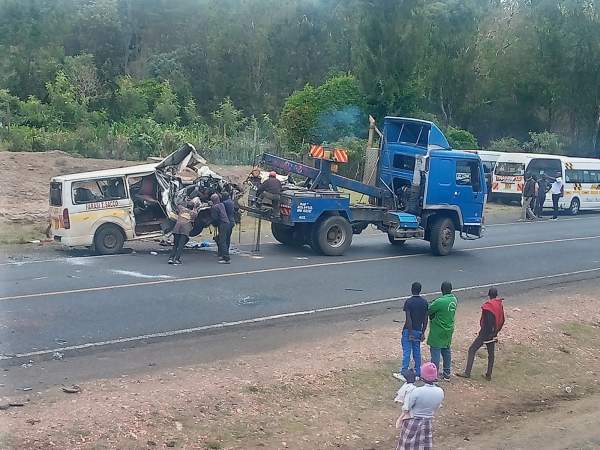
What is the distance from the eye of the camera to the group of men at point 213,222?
17406 millimetres

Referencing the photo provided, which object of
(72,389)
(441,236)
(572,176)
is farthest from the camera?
(572,176)

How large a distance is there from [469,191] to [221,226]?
6756mm

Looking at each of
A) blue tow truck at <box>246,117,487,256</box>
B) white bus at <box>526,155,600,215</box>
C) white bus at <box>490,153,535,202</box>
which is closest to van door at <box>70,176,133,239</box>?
blue tow truck at <box>246,117,487,256</box>

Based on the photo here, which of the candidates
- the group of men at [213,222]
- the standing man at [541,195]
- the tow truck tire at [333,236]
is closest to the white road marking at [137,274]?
the group of men at [213,222]

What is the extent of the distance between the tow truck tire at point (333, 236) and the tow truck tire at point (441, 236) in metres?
2.36

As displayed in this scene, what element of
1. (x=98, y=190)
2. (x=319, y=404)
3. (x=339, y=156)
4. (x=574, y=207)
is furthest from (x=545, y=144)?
(x=319, y=404)

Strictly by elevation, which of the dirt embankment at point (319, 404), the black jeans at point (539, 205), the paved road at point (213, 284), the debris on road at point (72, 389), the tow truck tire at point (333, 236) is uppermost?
the black jeans at point (539, 205)

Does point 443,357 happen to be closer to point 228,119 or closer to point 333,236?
point 333,236

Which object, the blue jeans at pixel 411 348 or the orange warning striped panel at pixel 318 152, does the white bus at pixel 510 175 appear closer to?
the orange warning striped panel at pixel 318 152

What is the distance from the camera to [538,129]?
5369 centimetres

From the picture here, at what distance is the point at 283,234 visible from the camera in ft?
68.7

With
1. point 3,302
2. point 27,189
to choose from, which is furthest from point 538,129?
point 3,302

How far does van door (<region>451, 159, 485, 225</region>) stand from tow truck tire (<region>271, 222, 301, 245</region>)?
13.4 feet

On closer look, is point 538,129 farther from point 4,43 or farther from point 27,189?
point 4,43
